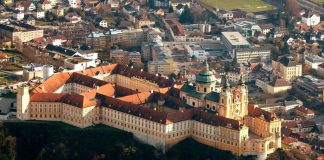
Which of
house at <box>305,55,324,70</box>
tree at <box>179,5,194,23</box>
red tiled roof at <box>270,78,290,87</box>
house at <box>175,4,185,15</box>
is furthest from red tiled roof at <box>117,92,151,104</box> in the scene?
house at <box>175,4,185,15</box>

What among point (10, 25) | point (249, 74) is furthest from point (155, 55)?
point (10, 25)

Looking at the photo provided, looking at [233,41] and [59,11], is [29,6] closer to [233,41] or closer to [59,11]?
[59,11]

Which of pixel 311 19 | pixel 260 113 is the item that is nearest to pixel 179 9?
pixel 311 19

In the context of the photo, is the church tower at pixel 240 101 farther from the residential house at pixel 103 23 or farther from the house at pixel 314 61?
the residential house at pixel 103 23

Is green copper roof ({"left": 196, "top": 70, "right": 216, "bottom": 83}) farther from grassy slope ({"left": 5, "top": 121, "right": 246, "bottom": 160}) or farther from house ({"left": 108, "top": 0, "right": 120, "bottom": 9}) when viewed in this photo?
house ({"left": 108, "top": 0, "right": 120, "bottom": 9})

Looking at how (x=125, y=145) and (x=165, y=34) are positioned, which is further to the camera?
(x=165, y=34)

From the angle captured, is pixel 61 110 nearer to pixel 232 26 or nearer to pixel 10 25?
pixel 10 25

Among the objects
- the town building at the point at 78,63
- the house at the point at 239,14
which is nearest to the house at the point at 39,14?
the house at the point at 239,14
